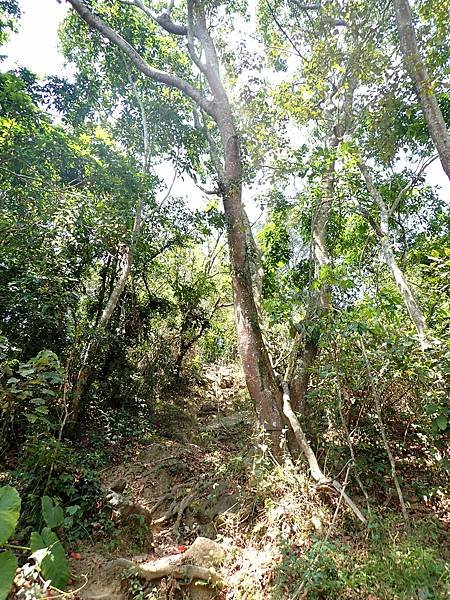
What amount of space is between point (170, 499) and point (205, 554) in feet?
5.52

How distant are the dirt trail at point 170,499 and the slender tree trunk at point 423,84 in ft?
14.8

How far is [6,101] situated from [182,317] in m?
5.64

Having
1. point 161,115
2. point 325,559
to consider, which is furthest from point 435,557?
point 161,115

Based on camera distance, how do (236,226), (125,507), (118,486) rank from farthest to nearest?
1. (236,226)
2. (118,486)
3. (125,507)

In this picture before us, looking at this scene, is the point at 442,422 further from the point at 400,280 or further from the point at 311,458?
the point at 400,280

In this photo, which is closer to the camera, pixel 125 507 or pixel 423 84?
pixel 125 507

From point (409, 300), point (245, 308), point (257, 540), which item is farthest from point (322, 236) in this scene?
point (257, 540)

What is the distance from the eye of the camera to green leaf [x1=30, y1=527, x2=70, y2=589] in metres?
2.67

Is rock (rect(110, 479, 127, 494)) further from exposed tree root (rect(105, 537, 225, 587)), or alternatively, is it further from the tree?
the tree

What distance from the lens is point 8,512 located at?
7.66ft

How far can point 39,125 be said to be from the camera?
6.98 metres

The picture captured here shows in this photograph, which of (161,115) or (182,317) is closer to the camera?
(182,317)

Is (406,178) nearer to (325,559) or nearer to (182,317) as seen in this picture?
(182,317)

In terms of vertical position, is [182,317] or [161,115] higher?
[161,115]
